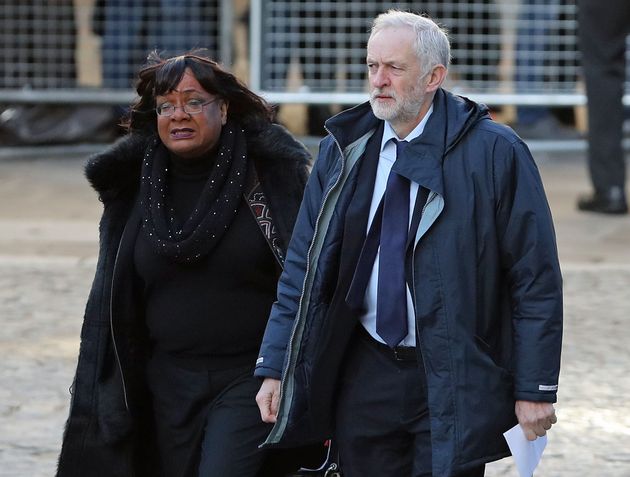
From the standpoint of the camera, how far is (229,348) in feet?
14.1

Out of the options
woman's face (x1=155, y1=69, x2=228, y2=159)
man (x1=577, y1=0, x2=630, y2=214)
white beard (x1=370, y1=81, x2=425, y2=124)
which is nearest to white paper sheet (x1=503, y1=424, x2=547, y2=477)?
white beard (x1=370, y1=81, x2=425, y2=124)

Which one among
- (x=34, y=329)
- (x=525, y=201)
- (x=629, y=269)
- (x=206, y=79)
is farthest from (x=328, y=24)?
(x=525, y=201)

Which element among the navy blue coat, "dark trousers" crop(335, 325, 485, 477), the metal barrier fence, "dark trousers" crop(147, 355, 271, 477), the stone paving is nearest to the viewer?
the navy blue coat

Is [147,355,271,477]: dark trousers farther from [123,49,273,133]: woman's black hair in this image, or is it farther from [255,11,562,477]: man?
[123,49,273,133]: woman's black hair

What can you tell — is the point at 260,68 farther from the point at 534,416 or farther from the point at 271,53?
the point at 534,416

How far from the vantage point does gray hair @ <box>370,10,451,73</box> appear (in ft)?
11.9

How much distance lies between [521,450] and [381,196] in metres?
0.69

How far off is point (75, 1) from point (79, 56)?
0.45 meters

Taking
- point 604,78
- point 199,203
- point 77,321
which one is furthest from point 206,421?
point 604,78

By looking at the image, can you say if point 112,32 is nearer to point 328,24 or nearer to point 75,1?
point 75,1

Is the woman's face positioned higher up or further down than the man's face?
further down

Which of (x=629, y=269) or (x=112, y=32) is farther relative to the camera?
(x=112, y=32)

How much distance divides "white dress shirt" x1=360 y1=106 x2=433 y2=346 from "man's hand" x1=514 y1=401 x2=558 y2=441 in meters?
0.30

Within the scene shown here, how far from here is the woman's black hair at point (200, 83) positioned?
429 centimetres
